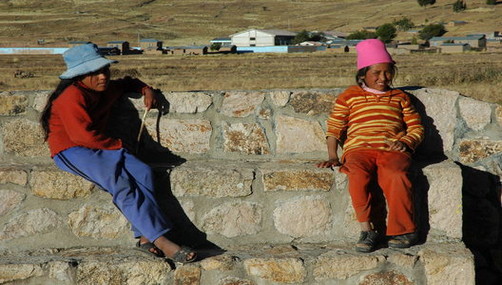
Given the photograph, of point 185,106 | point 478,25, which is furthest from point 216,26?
point 185,106

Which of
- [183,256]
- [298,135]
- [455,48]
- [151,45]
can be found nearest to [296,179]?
[298,135]

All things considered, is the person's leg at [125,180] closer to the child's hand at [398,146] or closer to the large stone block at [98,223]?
the large stone block at [98,223]

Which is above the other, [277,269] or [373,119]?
[373,119]

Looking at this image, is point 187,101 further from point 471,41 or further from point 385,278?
point 471,41

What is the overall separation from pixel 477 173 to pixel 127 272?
2.21 metres

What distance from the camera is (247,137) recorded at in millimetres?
4086

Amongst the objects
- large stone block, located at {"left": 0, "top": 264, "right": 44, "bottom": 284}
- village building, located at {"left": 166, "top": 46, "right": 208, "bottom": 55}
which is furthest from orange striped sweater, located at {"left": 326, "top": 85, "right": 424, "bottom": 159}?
village building, located at {"left": 166, "top": 46, "right": 208, "bottom": 55}

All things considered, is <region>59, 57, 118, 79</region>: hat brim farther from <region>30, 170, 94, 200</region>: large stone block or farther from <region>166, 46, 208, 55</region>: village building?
<region>166, 46, 208, 55</region>: village building

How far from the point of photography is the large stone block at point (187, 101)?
4059 millimetres

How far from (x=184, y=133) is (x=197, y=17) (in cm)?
10758

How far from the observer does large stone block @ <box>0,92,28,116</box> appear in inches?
157

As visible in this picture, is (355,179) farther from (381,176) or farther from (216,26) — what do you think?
(216,26)

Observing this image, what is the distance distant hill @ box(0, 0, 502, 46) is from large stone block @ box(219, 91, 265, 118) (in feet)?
231

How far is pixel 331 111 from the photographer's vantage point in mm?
4039
